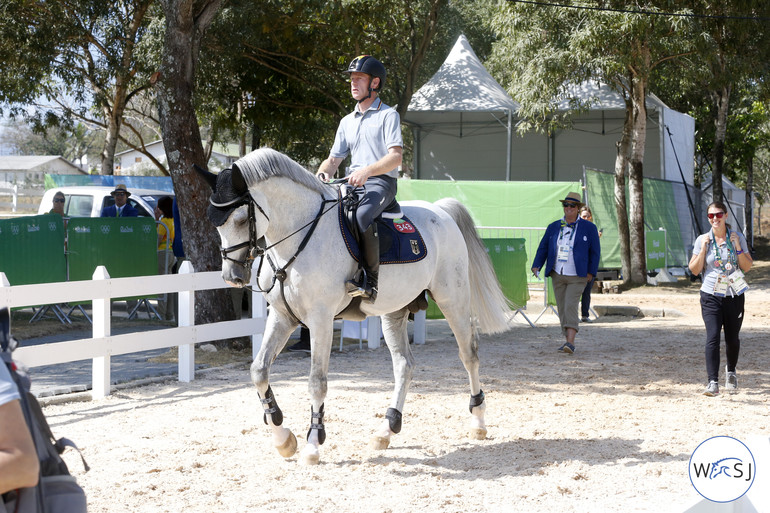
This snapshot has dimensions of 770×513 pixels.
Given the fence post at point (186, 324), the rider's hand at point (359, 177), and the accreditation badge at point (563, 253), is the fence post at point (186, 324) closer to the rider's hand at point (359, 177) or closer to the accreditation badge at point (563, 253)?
the rider's hand at point (359, 177)

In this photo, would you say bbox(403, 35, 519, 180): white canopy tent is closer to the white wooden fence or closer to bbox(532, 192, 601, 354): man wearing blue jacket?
bbox(532, 192, 601, 354): man wearing blue jacket

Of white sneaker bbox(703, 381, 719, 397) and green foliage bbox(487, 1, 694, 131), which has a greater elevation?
green foliage bbox(487, 1, 694, 131)

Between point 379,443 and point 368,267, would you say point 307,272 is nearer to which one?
point 368,267

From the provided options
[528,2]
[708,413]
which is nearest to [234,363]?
[708,413]

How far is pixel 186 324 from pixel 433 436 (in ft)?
12.3

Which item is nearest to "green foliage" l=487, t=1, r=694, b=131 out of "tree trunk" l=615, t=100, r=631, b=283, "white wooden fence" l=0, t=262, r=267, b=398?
"tree trunk" l=615, t=100, r=631, b=283

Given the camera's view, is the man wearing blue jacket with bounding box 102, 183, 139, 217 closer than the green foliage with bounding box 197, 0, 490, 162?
Yes

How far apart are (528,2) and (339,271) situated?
55.8 ft

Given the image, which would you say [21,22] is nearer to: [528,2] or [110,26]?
[110,26]

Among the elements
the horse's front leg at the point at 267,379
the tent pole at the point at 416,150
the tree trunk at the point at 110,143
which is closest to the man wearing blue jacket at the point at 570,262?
the horse's front leg at the point at 267,379

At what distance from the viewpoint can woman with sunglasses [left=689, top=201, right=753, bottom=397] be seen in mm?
8344

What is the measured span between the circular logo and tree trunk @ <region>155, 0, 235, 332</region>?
8.14 meters

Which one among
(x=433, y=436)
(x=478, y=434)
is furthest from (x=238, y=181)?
(x=478, y=434)

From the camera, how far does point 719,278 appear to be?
8367 mm
